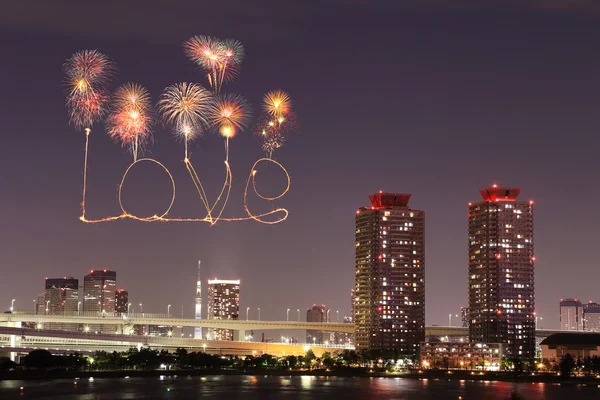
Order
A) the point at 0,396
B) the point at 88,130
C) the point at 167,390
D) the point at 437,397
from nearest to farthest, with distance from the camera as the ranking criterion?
the point at 88,130, the point at 0,396, the point at 437,397, the point at 167,390

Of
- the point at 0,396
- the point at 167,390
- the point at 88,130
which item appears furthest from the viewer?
the point at 167,390

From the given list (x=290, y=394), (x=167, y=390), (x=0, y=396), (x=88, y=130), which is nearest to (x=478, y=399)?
(x=290, y=394)

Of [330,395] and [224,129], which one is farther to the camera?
[330,395]

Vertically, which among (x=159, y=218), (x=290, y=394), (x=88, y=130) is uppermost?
(x=88, y=130)

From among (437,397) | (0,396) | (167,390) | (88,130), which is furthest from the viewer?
(167,390)

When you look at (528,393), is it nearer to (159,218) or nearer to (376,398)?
A: (376,398)

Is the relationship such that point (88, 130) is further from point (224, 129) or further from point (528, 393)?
point (528, 393)

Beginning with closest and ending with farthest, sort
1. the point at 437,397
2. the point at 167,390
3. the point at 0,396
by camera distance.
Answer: the point at 0,396 < the point at 437,397 < the point at 167,390

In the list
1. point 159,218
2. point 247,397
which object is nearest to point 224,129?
point 159,218

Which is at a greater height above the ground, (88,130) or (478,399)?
(88,130)
